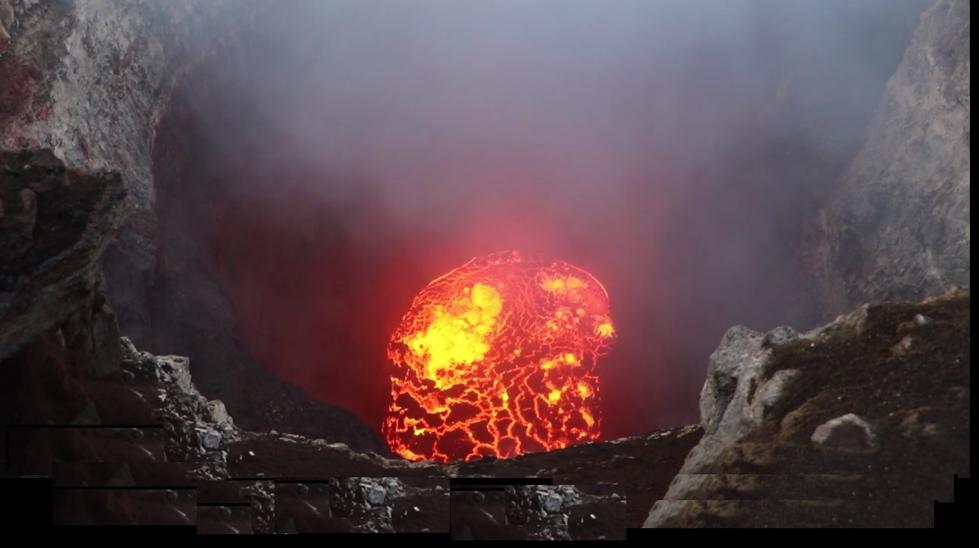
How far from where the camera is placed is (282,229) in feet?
59.4

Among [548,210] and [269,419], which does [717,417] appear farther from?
[548,210]

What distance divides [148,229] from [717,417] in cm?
1079

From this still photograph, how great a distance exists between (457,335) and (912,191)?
28.8ft

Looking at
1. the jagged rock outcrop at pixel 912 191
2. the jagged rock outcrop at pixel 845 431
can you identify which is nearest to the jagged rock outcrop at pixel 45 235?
the jagged rock outcrop at pixel 845 431

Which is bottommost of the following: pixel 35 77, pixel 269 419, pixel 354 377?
pixel 269 419

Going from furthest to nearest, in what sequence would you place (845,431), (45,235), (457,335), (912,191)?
1. (457,335)
2. (912,191)
3. (45,235)
4. (845,431)

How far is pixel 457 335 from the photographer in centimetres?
1692

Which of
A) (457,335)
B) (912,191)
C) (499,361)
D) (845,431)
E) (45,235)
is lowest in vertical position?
(845,431)

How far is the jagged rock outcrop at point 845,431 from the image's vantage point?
6367 millimetres

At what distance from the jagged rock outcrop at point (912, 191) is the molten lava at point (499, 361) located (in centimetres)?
495

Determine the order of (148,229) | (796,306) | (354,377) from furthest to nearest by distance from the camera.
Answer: (354,377) → (796,306) → (148,229)

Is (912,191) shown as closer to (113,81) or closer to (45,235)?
(45,235)

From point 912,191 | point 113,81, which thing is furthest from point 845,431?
point 113,81

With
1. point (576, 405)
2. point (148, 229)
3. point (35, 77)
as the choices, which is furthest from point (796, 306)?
point (35, 77)
